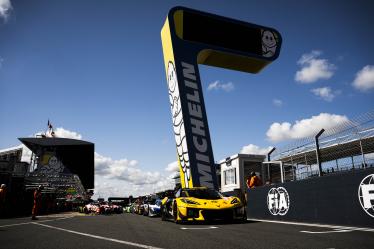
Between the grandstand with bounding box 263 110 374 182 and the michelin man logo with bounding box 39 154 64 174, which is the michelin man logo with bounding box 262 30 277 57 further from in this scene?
the michelin man logo with bounding box 39 154 64 174

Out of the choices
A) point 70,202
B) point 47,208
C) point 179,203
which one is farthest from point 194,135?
point 70,202

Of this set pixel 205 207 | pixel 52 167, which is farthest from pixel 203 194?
pixel 52 167

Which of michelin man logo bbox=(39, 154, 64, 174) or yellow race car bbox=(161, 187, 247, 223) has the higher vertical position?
michelin man logo bbox=(39, 154, 64, 174)

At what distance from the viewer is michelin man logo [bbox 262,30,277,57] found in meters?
17.9

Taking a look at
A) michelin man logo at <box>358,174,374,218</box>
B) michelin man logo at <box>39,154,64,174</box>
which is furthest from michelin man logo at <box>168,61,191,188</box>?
michelin man logo at <box>39,154,64,174</box>

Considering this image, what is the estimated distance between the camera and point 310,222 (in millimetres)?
8094

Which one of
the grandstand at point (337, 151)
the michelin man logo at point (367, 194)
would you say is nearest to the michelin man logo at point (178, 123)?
the grandstand at point (337, 151)

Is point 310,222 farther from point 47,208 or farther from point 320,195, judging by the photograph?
point 47,208

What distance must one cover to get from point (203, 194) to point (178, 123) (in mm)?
7367

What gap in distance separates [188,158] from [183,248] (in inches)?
420

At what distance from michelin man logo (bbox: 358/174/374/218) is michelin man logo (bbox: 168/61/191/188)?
884cm

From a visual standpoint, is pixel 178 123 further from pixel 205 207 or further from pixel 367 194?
pixel 367 194

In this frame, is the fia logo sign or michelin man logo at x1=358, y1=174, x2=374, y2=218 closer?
michelin man logo at x1=358, y1=174, x2=374, y2=218

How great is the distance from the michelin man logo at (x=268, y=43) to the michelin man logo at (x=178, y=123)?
19.7 feet
